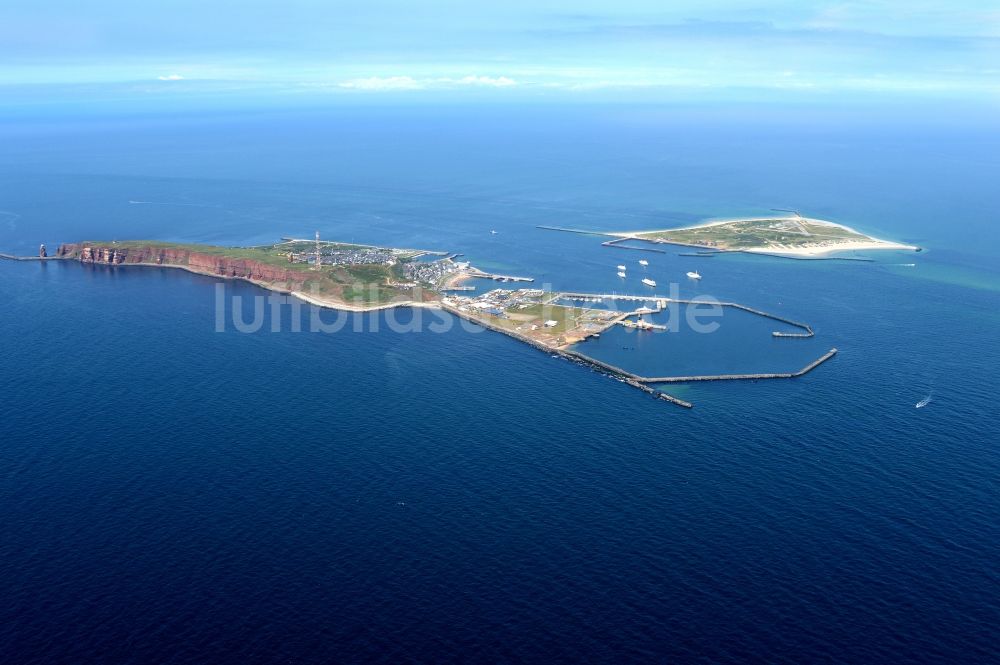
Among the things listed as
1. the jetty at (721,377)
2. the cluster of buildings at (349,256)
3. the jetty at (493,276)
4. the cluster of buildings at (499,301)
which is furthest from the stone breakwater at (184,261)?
the jetty at (721,377)

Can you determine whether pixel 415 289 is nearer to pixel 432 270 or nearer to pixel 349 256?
pixel 432 270

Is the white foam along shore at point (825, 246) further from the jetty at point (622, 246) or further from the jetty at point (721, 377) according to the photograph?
the jetty at point (721, 377)

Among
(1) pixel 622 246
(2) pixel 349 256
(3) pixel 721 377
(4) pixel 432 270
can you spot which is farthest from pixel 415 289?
(3) pixel 721 377

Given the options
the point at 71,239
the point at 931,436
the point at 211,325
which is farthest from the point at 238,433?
the point at 71,239

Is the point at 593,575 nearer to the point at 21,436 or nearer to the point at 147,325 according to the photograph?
the point at 21,436

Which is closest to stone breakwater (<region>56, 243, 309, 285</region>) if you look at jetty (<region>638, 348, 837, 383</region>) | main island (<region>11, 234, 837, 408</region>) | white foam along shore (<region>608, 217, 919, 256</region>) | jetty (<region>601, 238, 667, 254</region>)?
main island (<region>11, 234, 837, 408</region>)
